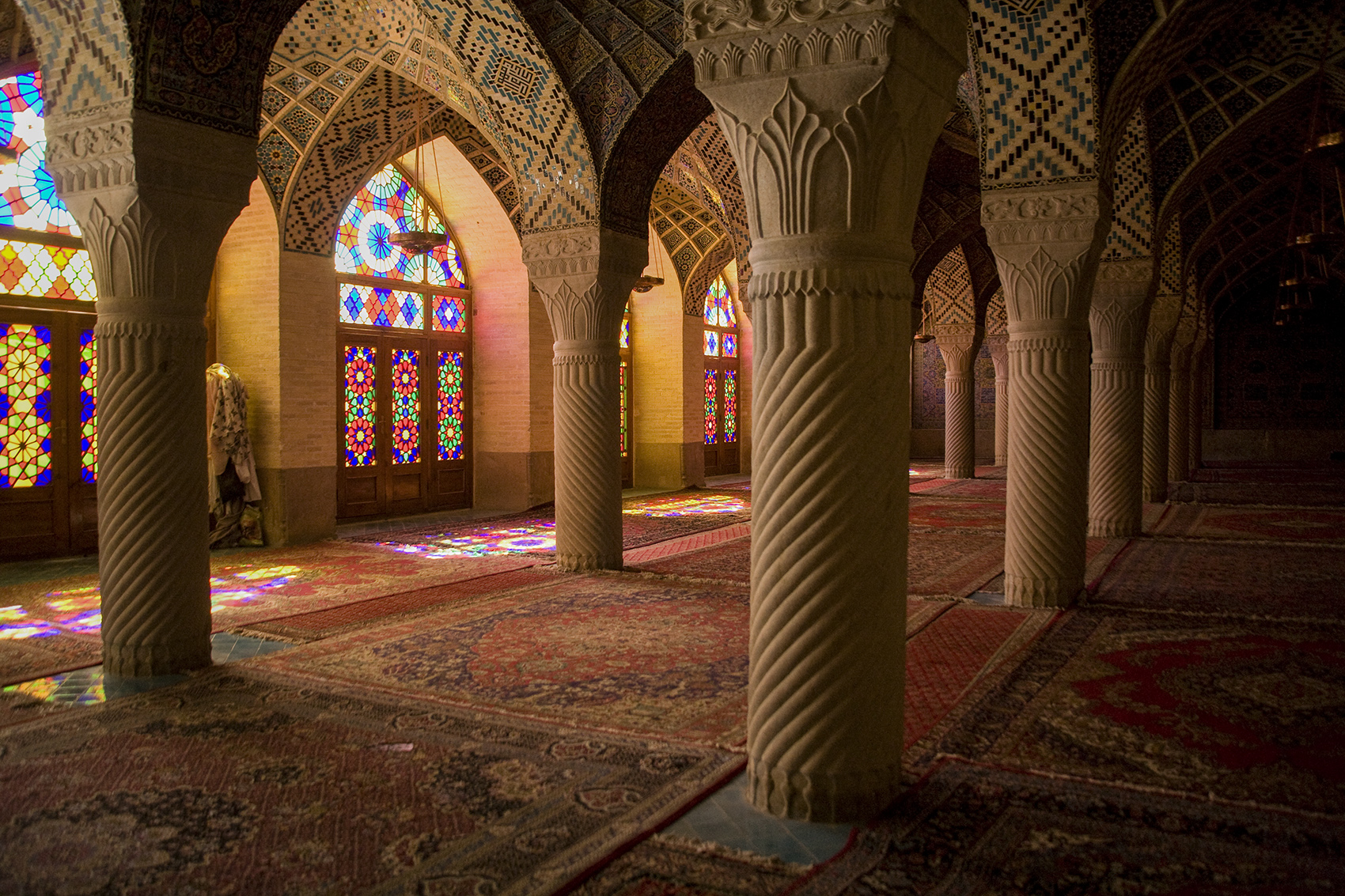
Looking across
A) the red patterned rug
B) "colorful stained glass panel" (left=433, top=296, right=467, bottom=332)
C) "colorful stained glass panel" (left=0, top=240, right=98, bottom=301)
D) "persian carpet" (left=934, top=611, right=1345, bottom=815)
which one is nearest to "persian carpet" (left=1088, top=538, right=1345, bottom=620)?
"persian carpet" (left=934, top=611, right=1345, bottom=815)

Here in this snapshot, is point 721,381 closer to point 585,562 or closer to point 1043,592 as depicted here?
point 585,562

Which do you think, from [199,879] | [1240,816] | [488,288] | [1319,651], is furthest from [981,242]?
[199,879]

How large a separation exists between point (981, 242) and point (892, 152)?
49.1 feet

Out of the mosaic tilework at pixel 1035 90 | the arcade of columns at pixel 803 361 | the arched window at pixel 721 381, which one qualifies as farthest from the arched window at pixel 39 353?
the arched window at pixel 721 381

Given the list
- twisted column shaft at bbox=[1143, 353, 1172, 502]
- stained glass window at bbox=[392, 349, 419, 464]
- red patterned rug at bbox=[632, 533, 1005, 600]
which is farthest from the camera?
twisted column shaft at bbox=[1143, 353, 1172, 502]

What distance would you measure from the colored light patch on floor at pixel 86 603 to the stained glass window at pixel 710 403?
33.8ft

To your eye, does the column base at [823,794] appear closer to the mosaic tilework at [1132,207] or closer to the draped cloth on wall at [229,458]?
the mosaic tilework at [1132,207]

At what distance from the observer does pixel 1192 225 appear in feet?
44.4

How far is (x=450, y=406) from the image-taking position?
12.6m

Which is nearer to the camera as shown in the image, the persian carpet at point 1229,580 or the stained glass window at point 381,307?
the persian carpet at point 1229,580

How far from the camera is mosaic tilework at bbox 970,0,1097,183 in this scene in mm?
6352

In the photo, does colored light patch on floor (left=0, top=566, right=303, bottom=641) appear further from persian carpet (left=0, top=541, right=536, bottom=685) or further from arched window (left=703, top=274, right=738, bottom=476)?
arched window (left=703, top=274, right=738, bottom=476)

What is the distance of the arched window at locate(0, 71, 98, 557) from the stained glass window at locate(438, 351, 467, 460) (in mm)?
4164

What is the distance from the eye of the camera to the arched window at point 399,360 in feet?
36.9
